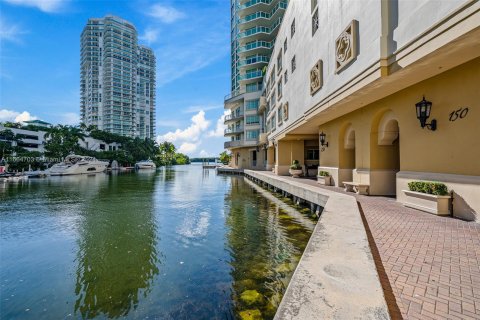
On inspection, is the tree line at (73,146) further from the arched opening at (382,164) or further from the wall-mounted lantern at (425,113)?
the wall-mounted lantern at (425,113)

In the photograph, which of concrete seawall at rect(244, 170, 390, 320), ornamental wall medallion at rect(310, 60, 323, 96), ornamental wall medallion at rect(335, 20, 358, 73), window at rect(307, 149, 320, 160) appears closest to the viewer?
concrete seawall at rect(244, 170, 390, 320)

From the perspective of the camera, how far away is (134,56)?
141000mm

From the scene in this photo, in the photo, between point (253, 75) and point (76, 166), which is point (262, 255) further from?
point (76, 166)

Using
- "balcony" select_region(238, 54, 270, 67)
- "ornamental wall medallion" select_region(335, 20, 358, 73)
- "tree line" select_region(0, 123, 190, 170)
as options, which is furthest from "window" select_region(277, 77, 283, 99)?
"tree line" select_region(0, 123, 190, 170)

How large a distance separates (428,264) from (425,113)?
595 cm

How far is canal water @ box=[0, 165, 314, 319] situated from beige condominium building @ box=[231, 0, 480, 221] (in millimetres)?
4795

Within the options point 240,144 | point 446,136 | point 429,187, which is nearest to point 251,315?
point 429,187

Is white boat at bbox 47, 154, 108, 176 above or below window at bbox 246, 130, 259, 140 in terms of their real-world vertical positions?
below

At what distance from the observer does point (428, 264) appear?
4566mm

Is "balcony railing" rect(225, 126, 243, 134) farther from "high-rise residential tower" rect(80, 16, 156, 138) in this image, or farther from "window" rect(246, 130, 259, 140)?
"high-rise residential tower" rect(80, 16, 156, 138)

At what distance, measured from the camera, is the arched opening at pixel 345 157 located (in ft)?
52.1

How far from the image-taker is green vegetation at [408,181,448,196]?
8.13 meters

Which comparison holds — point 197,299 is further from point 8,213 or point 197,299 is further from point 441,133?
point 8,213

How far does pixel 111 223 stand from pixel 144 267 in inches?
233
